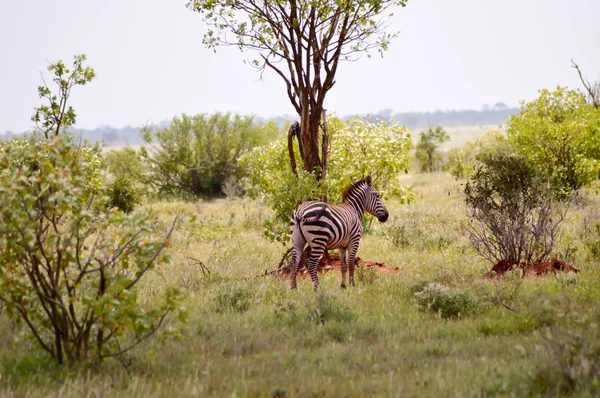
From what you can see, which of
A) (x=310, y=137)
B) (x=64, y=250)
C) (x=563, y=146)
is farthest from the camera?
(x=563, y=146)

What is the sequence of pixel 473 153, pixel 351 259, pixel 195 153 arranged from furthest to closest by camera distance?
pixel 473 153 → pixel 195 153 → pixel 351 259

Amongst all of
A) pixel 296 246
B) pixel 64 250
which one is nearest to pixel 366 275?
pixel 296 246

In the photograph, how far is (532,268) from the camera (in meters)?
11.6

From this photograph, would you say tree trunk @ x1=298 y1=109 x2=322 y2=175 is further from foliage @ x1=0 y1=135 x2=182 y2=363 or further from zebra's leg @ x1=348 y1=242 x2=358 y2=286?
foliage @ x1=0 y1=135 x2=182 y2=363

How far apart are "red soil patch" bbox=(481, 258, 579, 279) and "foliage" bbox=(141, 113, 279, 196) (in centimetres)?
2860

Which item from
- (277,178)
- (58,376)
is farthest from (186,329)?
(277,178)

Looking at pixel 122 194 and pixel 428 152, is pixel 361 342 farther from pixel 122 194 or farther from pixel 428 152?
pixel 428 152

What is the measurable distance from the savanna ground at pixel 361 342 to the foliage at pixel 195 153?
27829 millimetres

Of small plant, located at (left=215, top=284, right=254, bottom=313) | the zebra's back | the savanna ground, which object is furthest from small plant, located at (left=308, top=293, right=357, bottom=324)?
the zebra's back

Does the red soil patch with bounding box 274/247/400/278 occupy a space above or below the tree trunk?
below

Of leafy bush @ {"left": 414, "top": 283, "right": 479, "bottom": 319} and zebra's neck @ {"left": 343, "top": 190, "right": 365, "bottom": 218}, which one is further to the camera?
zebra's neck @ {"left": 343, "top": 190, "right": 365, "bottom": 218}

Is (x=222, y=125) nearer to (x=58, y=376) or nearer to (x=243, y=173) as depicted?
(x=243, y=173)

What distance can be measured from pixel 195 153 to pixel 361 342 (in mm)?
34127

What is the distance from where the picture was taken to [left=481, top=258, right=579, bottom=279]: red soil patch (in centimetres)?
1125
